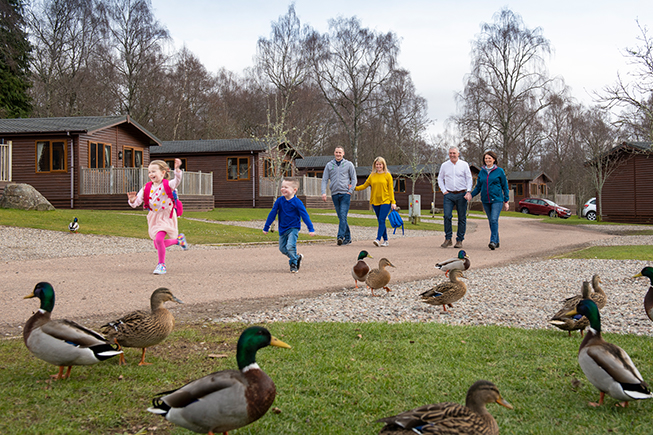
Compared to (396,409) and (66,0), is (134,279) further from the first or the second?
(66,0)

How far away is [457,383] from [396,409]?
0.72m

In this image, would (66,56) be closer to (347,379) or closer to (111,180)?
(111,180)

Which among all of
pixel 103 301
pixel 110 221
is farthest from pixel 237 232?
pixel 103 301

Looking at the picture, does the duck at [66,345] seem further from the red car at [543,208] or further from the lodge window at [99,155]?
the red car at [543,208]

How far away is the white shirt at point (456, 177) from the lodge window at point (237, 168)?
26925 mm

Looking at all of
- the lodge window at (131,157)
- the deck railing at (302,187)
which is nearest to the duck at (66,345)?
the lodge window at (131,157)

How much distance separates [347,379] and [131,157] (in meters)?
32.8

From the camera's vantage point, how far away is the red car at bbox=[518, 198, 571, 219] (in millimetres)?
51888

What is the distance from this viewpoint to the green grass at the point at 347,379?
11.3 feet

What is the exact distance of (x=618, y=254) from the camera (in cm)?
1361

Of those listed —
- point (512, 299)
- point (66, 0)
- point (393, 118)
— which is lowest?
Result: point (512, 299)

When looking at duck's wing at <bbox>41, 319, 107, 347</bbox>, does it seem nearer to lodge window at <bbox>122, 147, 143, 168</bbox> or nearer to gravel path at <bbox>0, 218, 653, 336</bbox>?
gravel path at <bbox>0, 218, 653, 336</bbox>

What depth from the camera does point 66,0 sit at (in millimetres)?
47719

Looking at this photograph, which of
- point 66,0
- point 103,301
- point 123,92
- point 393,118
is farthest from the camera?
point 393,118
